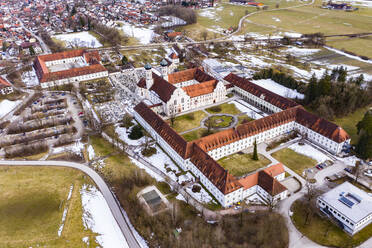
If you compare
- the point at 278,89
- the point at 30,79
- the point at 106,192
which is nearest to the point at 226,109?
the point at 278,89

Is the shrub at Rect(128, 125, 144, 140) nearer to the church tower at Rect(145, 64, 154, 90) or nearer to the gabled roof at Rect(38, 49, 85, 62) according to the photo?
the church tower at Rect(145, 64, 154, 90)

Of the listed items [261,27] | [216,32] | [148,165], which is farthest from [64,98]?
[261,27]

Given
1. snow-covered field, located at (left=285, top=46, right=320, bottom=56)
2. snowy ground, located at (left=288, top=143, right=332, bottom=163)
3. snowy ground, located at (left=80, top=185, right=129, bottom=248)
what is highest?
snow-covered field, located at (left=285, top=46, right=320, bottom=56)

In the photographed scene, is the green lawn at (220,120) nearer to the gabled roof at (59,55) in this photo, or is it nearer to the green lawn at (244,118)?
the green lawn at (244,118)

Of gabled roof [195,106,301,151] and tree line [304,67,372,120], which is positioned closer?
gabled roof [195,106,301,151]

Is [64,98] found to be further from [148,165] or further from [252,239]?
[252,239]

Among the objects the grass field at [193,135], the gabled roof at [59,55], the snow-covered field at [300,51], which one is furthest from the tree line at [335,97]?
the gabled roof at [59,55]

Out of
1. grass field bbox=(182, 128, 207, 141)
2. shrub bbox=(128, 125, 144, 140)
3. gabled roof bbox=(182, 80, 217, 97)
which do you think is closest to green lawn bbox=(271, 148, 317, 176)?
grass field bbox=(182, 128, 207, 141)
